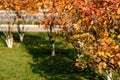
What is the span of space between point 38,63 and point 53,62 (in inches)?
33.5

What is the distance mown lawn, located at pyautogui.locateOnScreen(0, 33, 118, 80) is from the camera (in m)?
15.3

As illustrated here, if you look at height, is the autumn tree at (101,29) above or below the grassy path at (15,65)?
above

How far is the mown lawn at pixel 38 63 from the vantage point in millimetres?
15289

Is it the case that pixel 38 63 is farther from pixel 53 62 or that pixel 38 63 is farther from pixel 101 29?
pixel 101 29

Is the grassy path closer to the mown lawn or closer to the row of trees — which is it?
the mown lawn

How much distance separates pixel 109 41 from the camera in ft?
24.5

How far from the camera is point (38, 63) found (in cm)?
1781

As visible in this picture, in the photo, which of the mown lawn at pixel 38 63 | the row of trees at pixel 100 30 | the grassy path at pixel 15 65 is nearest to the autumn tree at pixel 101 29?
the row of trees at pixel 100 30

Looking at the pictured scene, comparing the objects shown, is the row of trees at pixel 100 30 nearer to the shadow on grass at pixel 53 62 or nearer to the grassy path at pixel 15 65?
the shadow on grass at pixel 53 62

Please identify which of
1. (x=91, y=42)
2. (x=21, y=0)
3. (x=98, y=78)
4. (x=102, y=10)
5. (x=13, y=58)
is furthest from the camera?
(x=21, y=0)

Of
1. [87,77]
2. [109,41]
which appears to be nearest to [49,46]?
[87,77]

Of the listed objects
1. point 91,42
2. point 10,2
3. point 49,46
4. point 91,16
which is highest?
point 91,16

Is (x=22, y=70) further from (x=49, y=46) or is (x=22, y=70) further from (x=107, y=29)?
(x=107, y=29)

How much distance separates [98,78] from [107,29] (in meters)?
6.44
